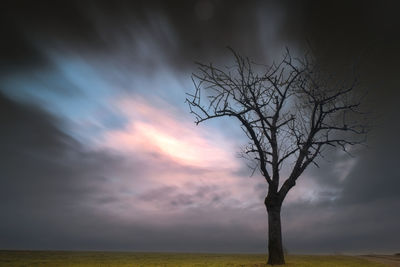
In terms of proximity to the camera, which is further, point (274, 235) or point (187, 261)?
point (187, 261)

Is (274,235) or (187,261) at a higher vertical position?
(274,235)

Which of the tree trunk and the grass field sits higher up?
the tree trunk

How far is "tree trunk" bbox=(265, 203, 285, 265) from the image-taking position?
67.6ft

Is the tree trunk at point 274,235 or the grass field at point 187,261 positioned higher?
the tree trunk at point 274,235

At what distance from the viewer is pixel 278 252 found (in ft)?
67.8

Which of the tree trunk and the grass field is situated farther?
the grass field

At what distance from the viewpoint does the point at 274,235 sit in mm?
→ 21109

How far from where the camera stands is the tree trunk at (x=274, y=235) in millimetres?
20609

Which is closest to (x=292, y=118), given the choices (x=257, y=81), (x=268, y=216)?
(x=257, y=81)

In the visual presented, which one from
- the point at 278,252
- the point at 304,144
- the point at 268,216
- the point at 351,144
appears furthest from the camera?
the point at 351,144

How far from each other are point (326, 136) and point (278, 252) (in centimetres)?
1024

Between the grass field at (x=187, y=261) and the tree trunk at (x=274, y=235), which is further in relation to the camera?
the grass field at (x=187, y=261)

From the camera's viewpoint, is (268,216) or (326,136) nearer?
(268,216)

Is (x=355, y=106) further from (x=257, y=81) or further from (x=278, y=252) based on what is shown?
(x=278, y=252)
